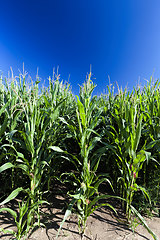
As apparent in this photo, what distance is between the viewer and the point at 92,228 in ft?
3.72

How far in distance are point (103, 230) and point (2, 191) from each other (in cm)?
108

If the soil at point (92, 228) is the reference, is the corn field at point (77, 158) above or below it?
above

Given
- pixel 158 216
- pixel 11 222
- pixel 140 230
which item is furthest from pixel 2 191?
pixel 158 216

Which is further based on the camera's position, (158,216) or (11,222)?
(158,216)

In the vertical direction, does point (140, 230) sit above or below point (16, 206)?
below

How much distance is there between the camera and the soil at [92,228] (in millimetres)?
1050

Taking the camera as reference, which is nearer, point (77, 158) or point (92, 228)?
point (92, 228)

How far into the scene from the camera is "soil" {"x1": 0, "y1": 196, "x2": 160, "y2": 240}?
1.05 m

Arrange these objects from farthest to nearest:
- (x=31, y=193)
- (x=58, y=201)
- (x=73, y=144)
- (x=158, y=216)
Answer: (x=73, y=144)
(x=58, y=201)
(x=158, y=216)
(x=31, y=193)

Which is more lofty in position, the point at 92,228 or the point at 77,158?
the point at 77,158

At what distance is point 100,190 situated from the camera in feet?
5.45


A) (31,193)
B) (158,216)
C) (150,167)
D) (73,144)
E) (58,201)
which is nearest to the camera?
(31,193)

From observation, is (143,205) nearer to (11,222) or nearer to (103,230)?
(103,230)

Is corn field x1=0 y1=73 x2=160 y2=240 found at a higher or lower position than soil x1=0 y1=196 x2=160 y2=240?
higher
